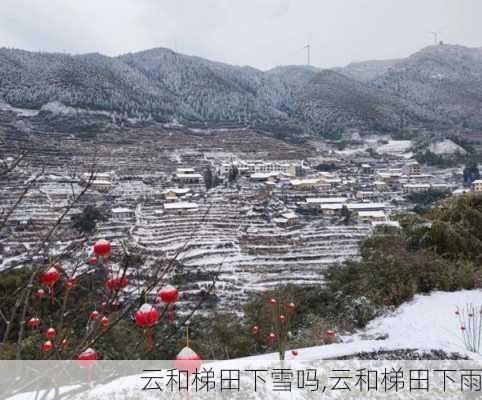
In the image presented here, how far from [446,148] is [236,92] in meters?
30.6

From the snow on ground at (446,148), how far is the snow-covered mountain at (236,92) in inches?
411

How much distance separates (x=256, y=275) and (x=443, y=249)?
7.24 metres

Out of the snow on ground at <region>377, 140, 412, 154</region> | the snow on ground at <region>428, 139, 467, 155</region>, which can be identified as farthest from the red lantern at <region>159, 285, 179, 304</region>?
the snow on ground at <region>377, 140, 412, 154</region>

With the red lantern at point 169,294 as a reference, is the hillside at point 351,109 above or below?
above

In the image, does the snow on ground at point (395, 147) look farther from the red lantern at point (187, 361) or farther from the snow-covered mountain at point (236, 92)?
the red lantern at point (187, 361)

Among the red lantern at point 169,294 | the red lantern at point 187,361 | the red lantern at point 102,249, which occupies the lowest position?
the red lantern at point 187,361

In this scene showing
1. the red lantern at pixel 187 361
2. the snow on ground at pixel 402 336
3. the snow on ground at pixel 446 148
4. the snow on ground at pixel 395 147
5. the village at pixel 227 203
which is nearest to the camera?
the red lantern at pixel 187 361

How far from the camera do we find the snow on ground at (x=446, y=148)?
1417 inches

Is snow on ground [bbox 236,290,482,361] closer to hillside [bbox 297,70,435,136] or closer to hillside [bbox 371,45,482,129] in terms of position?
hillside [bbox 297,70,435,136]

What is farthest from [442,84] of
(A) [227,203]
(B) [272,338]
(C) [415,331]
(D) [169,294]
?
(D) [169,294]

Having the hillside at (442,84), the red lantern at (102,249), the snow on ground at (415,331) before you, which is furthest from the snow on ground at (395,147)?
the red lantern at (102,249)

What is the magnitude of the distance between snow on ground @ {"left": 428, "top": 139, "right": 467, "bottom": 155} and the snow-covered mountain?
10429 millimetres

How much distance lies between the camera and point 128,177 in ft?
77.6

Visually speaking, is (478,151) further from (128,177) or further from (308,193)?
(128,177)
